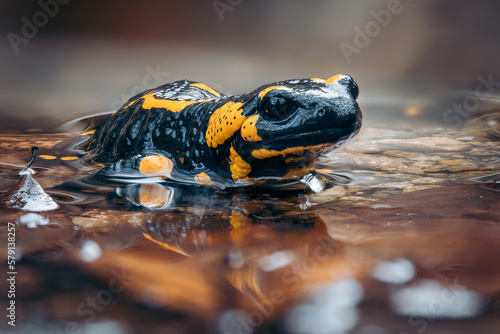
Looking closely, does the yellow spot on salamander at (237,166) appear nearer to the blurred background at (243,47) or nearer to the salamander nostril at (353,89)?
the salamander nostril at (353,89)

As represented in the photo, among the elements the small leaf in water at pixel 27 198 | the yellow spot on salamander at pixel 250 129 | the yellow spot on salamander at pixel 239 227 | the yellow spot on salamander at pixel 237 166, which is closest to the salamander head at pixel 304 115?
the yellow spot on salamander at pixel 250 129

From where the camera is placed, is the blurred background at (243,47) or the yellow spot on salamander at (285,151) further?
the blurred background at (243,47)

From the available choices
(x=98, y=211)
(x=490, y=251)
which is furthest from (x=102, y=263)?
(x=490, y=251)

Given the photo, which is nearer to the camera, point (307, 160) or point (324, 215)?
point (324, 215)

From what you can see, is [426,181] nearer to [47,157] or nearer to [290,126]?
[290,126]

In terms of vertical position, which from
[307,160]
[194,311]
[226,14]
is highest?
[226,14]

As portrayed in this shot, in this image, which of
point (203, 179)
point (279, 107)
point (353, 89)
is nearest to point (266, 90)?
point (279, 107)

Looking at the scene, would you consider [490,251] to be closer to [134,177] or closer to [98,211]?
[98,211]
